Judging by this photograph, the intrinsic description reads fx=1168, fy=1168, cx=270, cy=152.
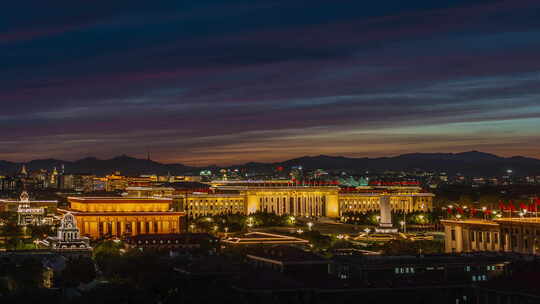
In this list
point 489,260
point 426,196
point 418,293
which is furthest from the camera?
point 426,196

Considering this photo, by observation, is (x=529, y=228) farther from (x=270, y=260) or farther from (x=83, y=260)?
(x=83, y=260)

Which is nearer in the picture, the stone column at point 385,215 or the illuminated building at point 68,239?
the illuminated building at point 68,239

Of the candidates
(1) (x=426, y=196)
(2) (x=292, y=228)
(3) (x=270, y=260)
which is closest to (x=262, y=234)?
(2) (x=292, y=228)

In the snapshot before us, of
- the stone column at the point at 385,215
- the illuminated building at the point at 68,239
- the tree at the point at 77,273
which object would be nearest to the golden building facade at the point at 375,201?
the stone column at the point at 385,215

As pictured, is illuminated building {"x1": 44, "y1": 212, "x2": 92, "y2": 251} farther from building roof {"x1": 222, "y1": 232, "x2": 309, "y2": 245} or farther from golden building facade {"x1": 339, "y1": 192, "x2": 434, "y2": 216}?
golden building facade {"x1": 339, "y1": 192, "x2": 434, "y2": 216}

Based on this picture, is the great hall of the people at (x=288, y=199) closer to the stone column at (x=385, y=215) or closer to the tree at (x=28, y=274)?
the stone column at (x=385, y=215)

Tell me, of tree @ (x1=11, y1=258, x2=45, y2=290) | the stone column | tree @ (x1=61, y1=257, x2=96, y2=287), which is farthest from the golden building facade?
tree @ (x1=61, y1=257, x2=96, y2=287)
